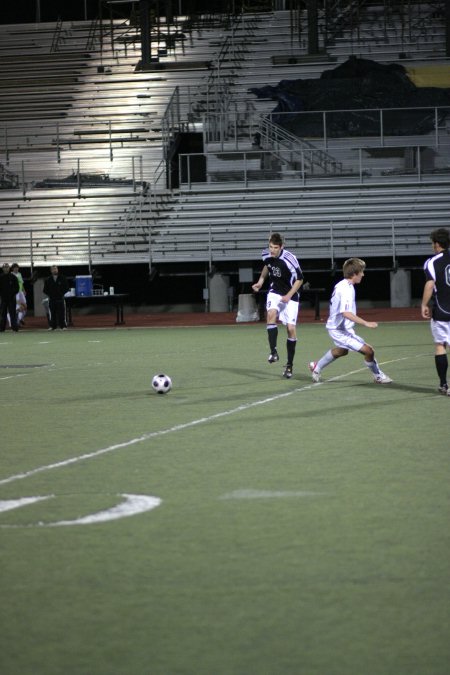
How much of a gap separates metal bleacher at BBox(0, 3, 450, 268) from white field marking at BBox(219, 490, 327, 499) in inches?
1118

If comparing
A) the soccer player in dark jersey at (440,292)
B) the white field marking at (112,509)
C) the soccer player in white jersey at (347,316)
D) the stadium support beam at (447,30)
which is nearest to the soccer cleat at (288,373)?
the soccer player in white jersey at (347,316)

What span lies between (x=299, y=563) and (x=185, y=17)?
154ft

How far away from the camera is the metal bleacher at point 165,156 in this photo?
37.4 meters

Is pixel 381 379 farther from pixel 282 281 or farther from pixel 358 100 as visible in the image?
pixel 358 100

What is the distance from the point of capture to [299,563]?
6.02 m

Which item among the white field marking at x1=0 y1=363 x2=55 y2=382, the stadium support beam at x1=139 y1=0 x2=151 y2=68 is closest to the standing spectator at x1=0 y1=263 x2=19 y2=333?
the white field marking at x1=0 y1=363 x2=55 y2=382

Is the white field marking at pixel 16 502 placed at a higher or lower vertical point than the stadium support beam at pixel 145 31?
lower

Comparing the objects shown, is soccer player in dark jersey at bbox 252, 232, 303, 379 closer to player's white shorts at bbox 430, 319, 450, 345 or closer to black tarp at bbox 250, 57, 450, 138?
player's white shorts at bbox 430, 319, 450, 345

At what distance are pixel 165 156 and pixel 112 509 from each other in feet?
114

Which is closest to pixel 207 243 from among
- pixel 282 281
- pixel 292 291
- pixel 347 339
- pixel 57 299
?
pixel 57 299

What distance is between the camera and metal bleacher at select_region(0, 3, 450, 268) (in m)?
37.4

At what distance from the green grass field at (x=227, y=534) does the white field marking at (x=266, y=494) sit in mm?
26

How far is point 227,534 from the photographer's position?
670 cm

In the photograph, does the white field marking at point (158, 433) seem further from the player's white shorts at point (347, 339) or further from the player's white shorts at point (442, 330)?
the player's white shorts at point (442, 330)
